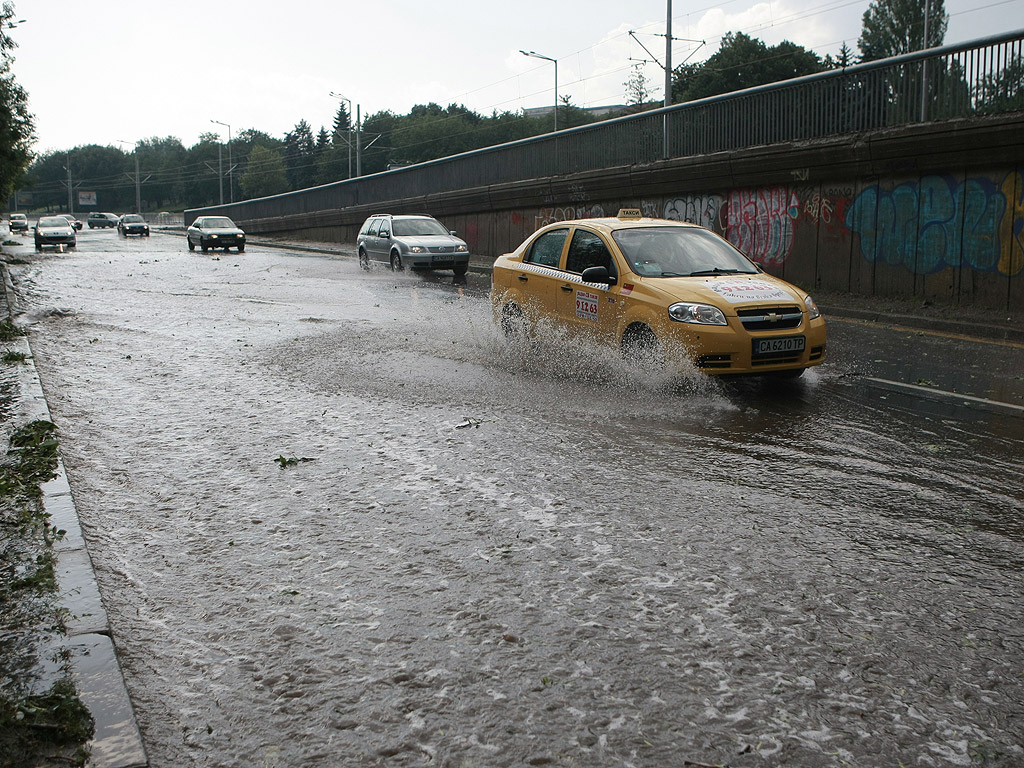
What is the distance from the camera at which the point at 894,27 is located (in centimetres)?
8831

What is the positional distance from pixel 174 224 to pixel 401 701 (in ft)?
318

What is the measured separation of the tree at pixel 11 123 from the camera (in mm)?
37781

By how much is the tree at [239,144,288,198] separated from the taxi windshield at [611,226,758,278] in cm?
15087

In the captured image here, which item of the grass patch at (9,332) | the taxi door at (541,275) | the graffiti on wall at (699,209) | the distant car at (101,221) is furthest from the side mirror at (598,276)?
the distant car at (101,221)

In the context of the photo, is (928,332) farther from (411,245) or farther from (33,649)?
(411,245)

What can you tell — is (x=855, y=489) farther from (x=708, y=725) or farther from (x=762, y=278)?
(x=762, y=278)

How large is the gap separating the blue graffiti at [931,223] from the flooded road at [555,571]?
6871 millimetres

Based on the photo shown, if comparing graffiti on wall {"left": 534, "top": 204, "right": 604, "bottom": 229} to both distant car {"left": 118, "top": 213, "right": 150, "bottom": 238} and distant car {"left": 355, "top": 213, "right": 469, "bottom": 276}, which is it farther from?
distant car {"left": 118, "top": 213, "right": 150, "bottom": 238}

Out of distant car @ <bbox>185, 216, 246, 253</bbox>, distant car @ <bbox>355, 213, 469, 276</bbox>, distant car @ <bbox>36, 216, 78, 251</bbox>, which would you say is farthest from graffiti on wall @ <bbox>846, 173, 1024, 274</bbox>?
distant car @ <bbox>36, 216, 78, 251</bbox>

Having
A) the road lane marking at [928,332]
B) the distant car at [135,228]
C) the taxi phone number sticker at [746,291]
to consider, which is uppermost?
the distant car at [135,228]

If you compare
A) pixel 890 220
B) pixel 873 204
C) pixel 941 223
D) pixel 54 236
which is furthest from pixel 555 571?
pixel 54 236

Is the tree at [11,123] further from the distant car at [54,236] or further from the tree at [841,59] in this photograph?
the tree at [841,59]

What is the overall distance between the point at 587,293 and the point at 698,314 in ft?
5.12

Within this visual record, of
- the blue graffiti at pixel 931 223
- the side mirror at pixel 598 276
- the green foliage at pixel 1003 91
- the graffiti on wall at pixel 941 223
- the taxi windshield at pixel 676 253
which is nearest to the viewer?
the side mirror at pixel 598 276
